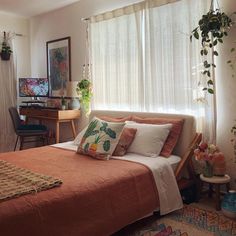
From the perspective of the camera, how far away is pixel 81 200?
1.89 m

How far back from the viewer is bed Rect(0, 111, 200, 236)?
1650 millimetres

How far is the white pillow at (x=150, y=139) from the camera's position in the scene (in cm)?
278

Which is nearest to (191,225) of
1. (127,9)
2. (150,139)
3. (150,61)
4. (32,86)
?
(150,139)

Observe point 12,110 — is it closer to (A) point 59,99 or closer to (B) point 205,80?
(A) point 59,99

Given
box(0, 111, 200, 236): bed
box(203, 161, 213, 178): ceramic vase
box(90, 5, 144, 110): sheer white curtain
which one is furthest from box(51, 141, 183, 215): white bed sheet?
box(90, 5, 144, 110): sheer white curtain

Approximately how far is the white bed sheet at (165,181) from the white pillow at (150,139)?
112mm

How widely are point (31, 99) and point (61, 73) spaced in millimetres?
899

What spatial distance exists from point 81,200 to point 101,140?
93cm

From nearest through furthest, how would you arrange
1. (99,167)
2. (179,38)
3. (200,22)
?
(99,167), (200,22), (179,38)

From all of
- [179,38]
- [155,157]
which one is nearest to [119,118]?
[155,157]

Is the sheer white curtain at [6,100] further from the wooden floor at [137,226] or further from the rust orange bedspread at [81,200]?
the wooden floor at [137,226]

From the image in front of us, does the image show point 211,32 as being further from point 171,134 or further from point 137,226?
point 137,226

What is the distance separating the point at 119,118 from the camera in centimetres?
346

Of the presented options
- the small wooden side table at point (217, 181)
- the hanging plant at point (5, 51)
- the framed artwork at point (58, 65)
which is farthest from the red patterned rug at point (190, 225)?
the hanging plant at point (5, 51)
